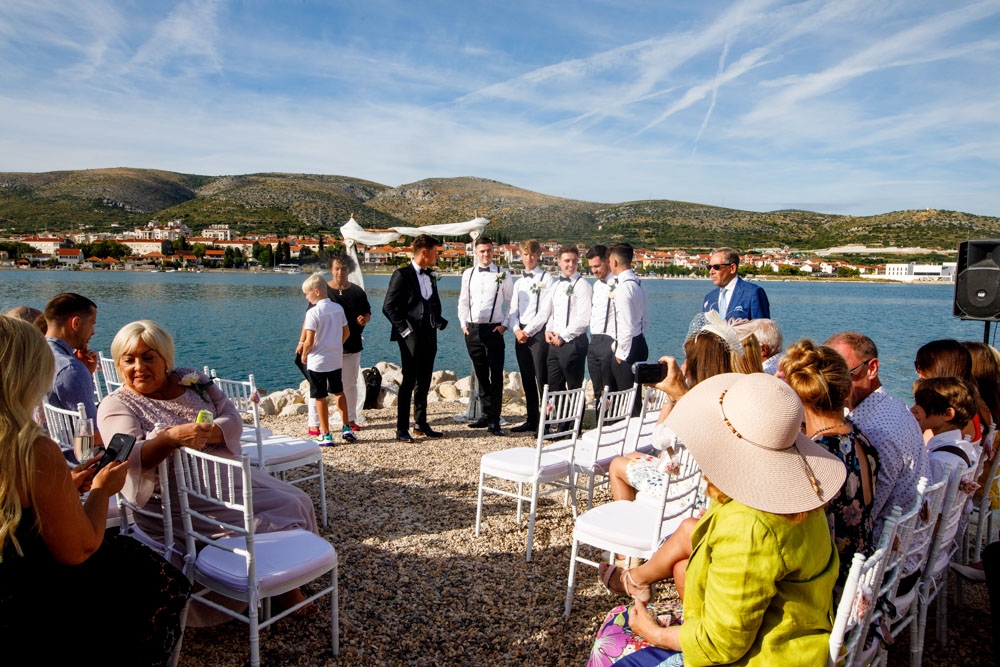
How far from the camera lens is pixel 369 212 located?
264 ft

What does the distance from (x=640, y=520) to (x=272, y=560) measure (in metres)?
1.80

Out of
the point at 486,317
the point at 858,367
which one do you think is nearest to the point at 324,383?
the point at 486,317

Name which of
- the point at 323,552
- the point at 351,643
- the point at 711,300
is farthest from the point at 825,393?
the point at 711,300

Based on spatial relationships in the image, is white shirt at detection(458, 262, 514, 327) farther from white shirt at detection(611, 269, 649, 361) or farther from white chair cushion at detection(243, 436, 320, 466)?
white chair cushion at detection(243, 436, 320, 466)

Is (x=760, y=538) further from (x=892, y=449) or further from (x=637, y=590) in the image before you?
(x=892, y=449)

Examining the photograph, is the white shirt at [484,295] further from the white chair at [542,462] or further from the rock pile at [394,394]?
the white chair at [542,462]

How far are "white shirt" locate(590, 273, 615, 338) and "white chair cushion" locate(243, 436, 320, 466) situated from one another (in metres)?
3.45

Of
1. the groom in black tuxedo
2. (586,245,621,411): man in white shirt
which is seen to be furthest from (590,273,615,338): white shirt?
the groom in black tuxedo

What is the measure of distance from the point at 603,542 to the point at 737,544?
1.42 m

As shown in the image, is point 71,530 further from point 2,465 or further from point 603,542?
point 603,542

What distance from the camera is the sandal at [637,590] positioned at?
236 cm

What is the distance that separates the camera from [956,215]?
7894 cm

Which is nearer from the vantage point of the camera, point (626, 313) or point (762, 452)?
point (762, 452)

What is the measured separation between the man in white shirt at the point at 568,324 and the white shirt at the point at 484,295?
23.4 inches
